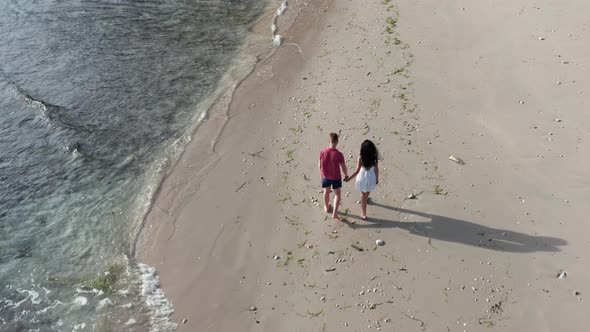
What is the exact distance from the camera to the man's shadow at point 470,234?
8984mm

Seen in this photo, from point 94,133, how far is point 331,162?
7.84m

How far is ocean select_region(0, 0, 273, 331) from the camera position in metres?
9.52

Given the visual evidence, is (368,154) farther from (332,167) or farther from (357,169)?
(332,167)

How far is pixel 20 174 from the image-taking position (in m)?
12.7

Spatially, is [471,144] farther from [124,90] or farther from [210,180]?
[124,90]

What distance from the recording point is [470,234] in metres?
9.31

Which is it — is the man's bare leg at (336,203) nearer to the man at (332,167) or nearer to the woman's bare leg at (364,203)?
the man at (332,167)

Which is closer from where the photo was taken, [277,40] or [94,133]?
[94,133]

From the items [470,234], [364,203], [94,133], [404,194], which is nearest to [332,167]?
[364,203]

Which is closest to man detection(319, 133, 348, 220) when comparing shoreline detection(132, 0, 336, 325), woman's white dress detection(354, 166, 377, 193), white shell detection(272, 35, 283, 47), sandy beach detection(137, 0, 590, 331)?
woman's white dress detection(354, 166, 377, 193)

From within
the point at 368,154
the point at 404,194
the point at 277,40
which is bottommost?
the point at 404,194

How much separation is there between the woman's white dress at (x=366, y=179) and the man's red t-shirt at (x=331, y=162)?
1.38ft

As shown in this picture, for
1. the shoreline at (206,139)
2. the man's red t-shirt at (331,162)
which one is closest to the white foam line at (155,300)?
the shoreline at (206,139)

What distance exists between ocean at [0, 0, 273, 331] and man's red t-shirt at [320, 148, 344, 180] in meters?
3.88
